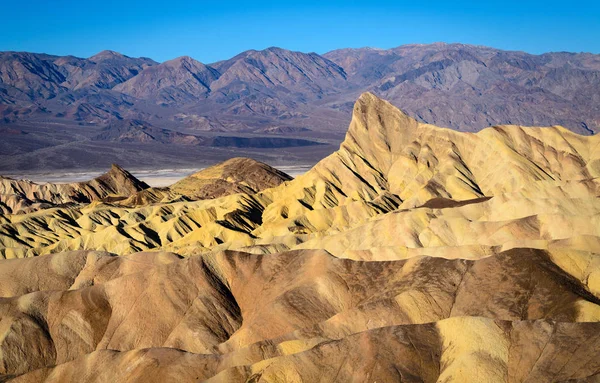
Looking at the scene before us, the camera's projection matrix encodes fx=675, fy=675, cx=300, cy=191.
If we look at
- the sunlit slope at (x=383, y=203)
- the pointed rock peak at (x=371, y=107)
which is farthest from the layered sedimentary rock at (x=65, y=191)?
the pointed rock peak at (x=371, y=107)

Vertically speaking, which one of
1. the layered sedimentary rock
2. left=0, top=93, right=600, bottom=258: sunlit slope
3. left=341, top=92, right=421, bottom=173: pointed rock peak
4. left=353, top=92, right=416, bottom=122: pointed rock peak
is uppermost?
A: left=353, top=92, right=416, bottom=122: pointed rock peak

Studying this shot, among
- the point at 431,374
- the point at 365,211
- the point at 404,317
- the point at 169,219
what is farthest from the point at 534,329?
the point at 169,219

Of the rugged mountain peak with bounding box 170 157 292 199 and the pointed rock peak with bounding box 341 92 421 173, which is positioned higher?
the pointed rock peak with bounding box 341 92 421 173

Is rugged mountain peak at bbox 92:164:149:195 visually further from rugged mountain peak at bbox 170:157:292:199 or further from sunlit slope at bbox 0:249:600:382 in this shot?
sunlit slope at bbox 0:249:600:382

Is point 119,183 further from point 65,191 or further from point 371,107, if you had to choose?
point 371,107

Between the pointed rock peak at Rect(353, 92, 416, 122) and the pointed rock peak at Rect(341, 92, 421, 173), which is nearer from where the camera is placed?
the pointed rock peak at Rect(341, 92, 421, 173)

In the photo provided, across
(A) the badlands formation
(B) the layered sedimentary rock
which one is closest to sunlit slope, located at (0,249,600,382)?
(A) the badlands formation

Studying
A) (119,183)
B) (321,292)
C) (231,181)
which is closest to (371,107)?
(231,181)

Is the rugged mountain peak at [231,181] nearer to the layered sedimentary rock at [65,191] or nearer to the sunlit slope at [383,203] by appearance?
the layered sedimentary rock at [65,191]

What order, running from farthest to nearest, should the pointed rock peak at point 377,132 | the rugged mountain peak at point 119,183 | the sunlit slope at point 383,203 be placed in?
the rugged mountain peak at point 119,183 → the pointed rock peak at point 377,132 → the sunlit slope at point 383,203
